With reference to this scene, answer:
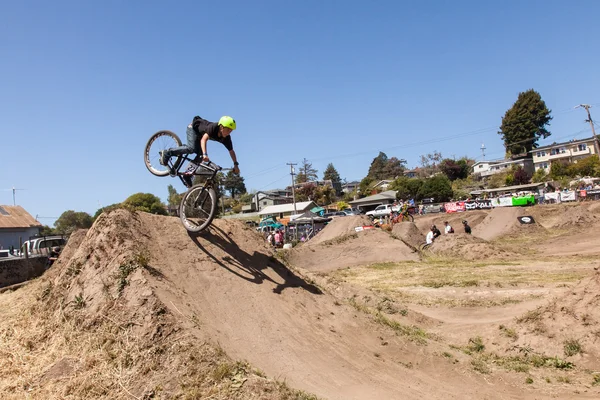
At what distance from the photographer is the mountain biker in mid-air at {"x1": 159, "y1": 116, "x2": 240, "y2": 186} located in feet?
28.6

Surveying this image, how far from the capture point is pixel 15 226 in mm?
50812

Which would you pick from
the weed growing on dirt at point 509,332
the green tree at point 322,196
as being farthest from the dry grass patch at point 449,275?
the green tree at point 322,196

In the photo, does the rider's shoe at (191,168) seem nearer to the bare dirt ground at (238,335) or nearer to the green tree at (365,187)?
the bare dirt ground at (238,335)

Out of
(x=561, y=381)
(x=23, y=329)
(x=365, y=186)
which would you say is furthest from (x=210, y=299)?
(x=365, y=186)

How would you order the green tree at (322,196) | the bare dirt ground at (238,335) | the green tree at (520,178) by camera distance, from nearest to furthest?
the bare dirt ground at (238,335) → the green tree at (520,178) → the green tree at (322,196)

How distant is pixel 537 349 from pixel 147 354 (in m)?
7.45

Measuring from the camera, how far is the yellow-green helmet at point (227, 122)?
8642mm

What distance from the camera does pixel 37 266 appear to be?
1811cm

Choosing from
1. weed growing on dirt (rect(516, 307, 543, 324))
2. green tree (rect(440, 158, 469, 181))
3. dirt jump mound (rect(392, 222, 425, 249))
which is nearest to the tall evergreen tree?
green tree (rect(440, 158, 469, 181))

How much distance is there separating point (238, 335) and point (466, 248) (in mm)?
21215

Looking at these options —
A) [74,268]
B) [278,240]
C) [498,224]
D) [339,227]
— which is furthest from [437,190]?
[74,268]

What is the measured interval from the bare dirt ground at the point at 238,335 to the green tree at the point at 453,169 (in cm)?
8898

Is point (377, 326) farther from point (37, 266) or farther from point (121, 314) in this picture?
point (37, 266)

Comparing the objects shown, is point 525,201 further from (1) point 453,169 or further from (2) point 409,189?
(1) point 453,169
